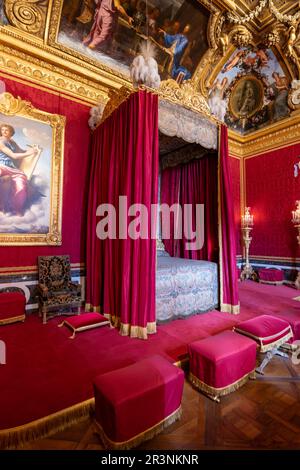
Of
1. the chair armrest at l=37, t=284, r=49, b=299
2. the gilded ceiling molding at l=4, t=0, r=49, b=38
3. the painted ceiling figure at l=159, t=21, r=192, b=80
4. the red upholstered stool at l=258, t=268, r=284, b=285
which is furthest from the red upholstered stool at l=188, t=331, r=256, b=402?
the painted ceiling figure at l=159, t=21, r=192, b=80

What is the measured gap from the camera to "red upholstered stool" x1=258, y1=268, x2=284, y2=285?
7.05 meters

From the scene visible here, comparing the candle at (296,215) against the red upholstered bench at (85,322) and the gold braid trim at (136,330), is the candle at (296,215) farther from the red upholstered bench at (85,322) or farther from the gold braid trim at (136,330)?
the red upholstered bench at (85,322)

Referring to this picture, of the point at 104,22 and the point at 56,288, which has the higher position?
the point at 104,22

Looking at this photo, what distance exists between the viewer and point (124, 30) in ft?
16.5

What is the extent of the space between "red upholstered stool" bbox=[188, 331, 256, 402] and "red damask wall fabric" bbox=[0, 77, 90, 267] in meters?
3.39

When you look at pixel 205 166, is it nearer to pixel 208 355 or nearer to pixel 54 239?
pixel 54 239

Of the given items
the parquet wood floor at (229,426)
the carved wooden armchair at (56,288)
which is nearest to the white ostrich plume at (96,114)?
the carved wooden armchair at (56,288)

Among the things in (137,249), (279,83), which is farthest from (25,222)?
(279,83)

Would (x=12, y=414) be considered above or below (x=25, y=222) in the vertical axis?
below

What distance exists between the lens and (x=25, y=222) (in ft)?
14.6

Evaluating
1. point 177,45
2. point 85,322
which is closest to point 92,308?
point 85,322

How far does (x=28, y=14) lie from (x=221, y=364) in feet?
20.9

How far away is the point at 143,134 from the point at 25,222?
2.73 metres

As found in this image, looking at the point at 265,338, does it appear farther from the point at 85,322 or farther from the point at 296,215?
the point at 296,215
